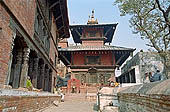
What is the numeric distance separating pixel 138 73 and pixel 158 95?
1532 cm

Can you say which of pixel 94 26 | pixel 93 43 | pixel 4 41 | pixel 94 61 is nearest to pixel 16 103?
pixel 4 41

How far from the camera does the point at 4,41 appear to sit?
5.34 m

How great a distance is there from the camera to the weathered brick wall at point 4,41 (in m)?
5.15

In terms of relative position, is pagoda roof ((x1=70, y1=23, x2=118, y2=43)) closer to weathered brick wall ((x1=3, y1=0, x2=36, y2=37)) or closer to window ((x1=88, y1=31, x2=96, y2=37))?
window ((x1=88, y1=31, x2=96, y2=37))

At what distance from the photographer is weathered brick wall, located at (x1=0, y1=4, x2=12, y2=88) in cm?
515

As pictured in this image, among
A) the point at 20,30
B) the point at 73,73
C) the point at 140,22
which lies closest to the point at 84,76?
the point at 73,73

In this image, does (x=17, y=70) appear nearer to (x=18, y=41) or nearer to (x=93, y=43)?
(x=18, y=41)

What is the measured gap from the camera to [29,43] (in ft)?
26.6

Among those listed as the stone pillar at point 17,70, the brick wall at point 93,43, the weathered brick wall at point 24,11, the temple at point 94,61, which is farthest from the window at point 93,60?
the stone pillar at point 17,70

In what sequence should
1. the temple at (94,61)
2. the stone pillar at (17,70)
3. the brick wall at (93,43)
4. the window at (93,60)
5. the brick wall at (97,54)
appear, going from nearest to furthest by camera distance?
the stone pillar at (17,70)
the temple at (94,61)
the brick wall at (97,54)
the window at (93,60)
the brick wall at (93,43)

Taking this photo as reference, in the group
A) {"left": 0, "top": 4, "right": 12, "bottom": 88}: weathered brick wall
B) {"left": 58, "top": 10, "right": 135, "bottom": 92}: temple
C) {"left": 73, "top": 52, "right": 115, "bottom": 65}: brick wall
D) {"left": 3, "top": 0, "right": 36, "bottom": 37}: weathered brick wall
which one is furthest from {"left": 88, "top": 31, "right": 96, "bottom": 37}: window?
{"left": 0, "top": 4, "right": 12, "bottom": 88}: weathered brick wall

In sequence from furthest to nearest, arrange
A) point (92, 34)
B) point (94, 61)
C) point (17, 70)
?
point (92, 34) → point (94, 61) → point (17, 70)

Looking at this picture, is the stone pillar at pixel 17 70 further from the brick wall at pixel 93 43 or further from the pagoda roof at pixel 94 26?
the pagoda roof at pixel 94 26

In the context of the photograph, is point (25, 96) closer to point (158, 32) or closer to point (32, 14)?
point (32, 14)
